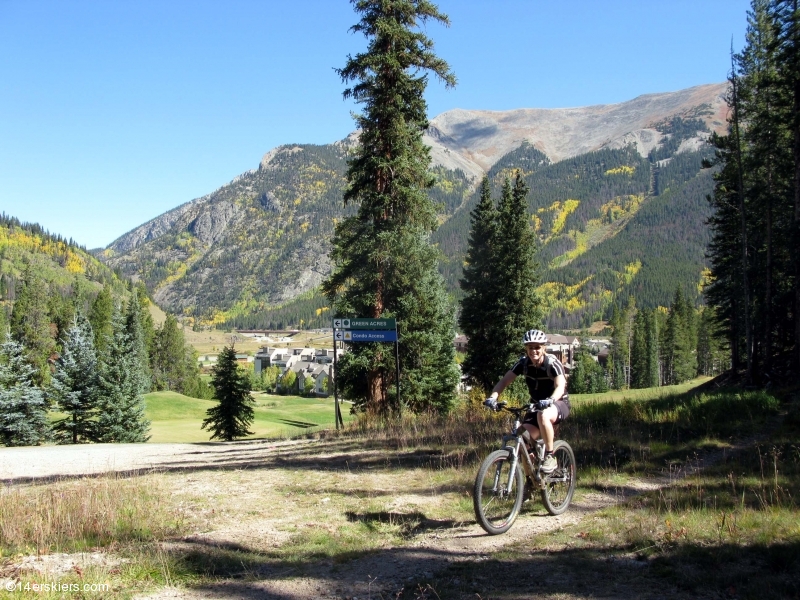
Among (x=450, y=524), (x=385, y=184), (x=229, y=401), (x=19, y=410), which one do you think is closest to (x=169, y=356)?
(x=229, y=401)

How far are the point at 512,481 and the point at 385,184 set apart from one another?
14.3 metres

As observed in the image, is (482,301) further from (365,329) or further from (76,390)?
(76,390)

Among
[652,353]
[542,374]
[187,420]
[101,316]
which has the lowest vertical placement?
[187,420]

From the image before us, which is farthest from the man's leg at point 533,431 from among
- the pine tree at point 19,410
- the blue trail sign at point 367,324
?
the pine tree at point 19,410

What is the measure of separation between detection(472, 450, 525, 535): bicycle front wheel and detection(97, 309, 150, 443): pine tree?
3501cm

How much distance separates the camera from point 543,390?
6535 millimetres

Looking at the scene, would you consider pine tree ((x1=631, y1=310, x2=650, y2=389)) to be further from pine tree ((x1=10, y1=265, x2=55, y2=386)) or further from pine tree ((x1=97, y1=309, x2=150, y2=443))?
pine tree ((x1=10, y1=265, x2=55, y2=386))

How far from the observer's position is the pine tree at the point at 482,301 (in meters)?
36.7

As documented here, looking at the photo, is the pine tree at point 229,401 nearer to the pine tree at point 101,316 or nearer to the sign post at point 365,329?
the sign post at point 365,329

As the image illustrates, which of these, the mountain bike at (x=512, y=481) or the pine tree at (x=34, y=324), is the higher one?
the pine tree at (x=34, y=324)

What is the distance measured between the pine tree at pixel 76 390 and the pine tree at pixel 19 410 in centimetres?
172

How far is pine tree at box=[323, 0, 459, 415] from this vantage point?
59.1 feet

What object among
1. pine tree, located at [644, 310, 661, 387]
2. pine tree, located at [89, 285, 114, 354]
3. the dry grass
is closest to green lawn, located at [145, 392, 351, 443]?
pine tree, located at [89, 285, 114, 354]

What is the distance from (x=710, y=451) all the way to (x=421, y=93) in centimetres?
1442
